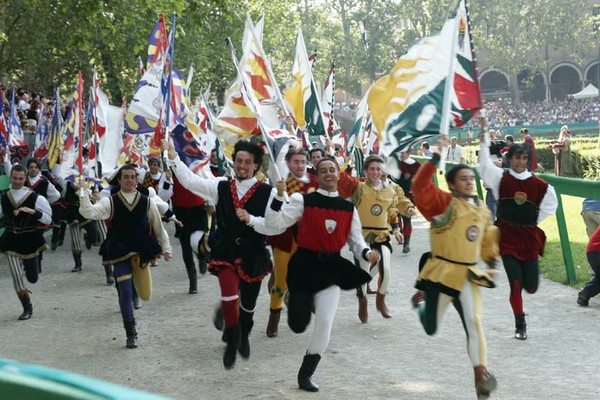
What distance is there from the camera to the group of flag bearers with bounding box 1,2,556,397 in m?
6.74

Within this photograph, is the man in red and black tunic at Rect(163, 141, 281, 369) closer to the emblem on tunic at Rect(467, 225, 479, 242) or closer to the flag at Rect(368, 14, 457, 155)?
the flag at Rect(368, 14, 457, 155)

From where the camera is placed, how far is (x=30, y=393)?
235 centimetres

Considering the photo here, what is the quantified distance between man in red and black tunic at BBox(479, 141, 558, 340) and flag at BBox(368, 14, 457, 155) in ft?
4.13

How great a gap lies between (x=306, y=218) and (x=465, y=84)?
1620 millimetres

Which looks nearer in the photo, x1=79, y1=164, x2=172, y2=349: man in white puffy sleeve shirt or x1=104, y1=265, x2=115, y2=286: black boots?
x1=79, y1=164, x2=172, y2=349: man in white puffy sleeve shirt

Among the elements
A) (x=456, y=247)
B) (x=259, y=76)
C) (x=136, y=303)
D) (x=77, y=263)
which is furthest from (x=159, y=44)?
(x=456, y=247)

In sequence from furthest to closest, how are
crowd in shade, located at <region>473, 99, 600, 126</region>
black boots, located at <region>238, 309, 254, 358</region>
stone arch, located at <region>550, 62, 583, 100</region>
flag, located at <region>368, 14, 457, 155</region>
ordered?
stone arch, located at <region>550, 62, 583, 100</region> → crowd in shade, located at <region>473, 99, 600, 126</region> → black boots, located at <region>238, 309, 254, 358</region> → flag, located at <region>368, 14, 457, 155</region>

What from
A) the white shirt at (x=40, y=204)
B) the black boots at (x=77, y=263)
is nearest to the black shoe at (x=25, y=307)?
the white shirt at (x=40, y=204)

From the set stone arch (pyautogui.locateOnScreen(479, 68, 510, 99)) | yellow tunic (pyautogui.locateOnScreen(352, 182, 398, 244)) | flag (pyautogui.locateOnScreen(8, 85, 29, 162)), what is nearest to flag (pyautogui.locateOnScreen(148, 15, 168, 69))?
yellow tunic (pyautogui.locateOnScreen(352, 182, 398, 244))

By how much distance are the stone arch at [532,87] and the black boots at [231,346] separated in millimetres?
70250

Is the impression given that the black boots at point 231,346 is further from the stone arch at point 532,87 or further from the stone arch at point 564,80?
the stone arch at point 564,80

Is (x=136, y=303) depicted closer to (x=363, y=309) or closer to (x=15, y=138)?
(x=363, y=309)

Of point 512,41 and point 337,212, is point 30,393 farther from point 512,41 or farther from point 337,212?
point 512,41

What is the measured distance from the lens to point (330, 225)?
286 inches
